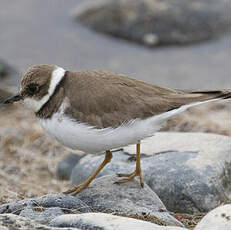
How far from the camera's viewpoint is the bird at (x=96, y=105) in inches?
210

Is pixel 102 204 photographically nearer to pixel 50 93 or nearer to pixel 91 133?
pixel 91 133

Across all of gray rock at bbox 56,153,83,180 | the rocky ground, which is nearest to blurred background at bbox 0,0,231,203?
the rocky ground

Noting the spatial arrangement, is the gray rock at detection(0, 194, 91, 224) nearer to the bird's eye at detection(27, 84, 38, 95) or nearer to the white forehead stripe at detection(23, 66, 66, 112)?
the white forehead stripe at detection(23, 66, 66, 112)

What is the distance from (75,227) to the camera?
4336 millimetres

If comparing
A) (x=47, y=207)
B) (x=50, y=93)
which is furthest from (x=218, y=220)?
(x=50, y=93)

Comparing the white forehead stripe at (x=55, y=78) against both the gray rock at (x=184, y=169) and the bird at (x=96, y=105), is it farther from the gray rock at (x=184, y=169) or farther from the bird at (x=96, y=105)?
the gray rock at (x=184, y=169)

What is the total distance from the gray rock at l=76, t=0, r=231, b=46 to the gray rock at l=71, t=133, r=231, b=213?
6.14m

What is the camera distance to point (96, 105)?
5.41 metres

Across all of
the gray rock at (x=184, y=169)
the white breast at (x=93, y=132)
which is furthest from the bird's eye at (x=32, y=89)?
the gray rock at (x=184, y=169)

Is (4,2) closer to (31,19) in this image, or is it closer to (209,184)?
(31,19)

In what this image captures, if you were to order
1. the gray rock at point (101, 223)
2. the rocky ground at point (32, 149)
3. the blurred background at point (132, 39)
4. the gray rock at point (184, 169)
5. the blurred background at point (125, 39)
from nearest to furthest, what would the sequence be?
the gray rock at point (101, 223) → the gray rock at point (184, 169) → the rocky ground at point (32, 149) → the blurred background at point (125, 39) → the blurred background at point (132, 39)

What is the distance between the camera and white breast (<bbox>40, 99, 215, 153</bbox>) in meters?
5.29

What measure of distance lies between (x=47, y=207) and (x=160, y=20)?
28.8 ft

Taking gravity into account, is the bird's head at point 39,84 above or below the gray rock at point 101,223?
above
